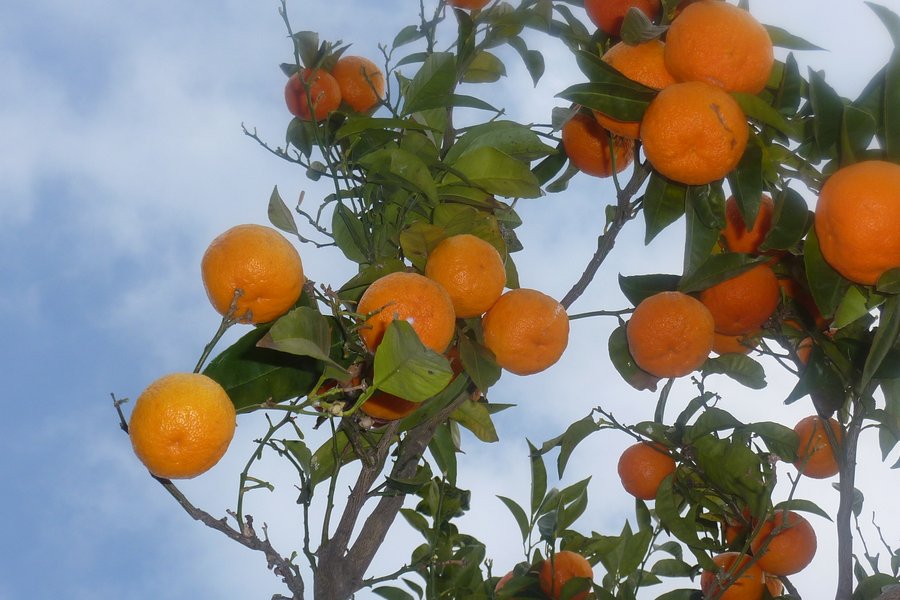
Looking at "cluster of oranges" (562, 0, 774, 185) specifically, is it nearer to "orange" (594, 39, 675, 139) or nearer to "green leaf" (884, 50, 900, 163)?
"orange" (594, 39, 675, 139)

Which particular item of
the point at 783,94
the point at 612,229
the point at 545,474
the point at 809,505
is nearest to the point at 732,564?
the point at 809,505

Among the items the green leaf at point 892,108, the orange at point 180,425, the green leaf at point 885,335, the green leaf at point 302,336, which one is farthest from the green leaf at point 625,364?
the orange at point 180,425

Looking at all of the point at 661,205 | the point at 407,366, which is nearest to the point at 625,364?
the point at 661,205

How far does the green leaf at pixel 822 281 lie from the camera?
1.31 m

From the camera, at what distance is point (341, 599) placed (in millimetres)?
1403

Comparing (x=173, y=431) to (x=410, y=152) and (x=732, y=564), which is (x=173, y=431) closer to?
(x=410, y=152)

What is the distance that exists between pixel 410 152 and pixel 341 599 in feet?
2.59

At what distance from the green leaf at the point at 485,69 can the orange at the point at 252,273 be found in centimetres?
91

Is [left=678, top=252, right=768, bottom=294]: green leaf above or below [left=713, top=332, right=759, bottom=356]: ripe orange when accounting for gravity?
below

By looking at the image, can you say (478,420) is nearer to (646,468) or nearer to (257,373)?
(646,468)

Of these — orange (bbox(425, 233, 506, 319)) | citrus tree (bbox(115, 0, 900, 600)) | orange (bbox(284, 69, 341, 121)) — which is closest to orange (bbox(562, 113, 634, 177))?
citrus tree (bbox(115, 0, 900, 600))

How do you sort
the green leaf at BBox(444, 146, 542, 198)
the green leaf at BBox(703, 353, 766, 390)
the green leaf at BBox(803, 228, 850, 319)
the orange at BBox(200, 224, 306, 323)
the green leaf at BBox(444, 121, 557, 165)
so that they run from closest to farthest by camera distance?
the orange at BBox(200, 224, 306, 323) → the green leaf at BBox(803, 228, 850, 319) → the green leaf at BBox(444, 146, 542, 198) → the green leaf at BBox(444, 121, 557, 165) → the green leaf at BBox(703, 353, 766, 390)

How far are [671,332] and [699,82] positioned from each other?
450mm

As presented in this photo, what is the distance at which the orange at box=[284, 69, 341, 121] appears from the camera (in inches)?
70.5
